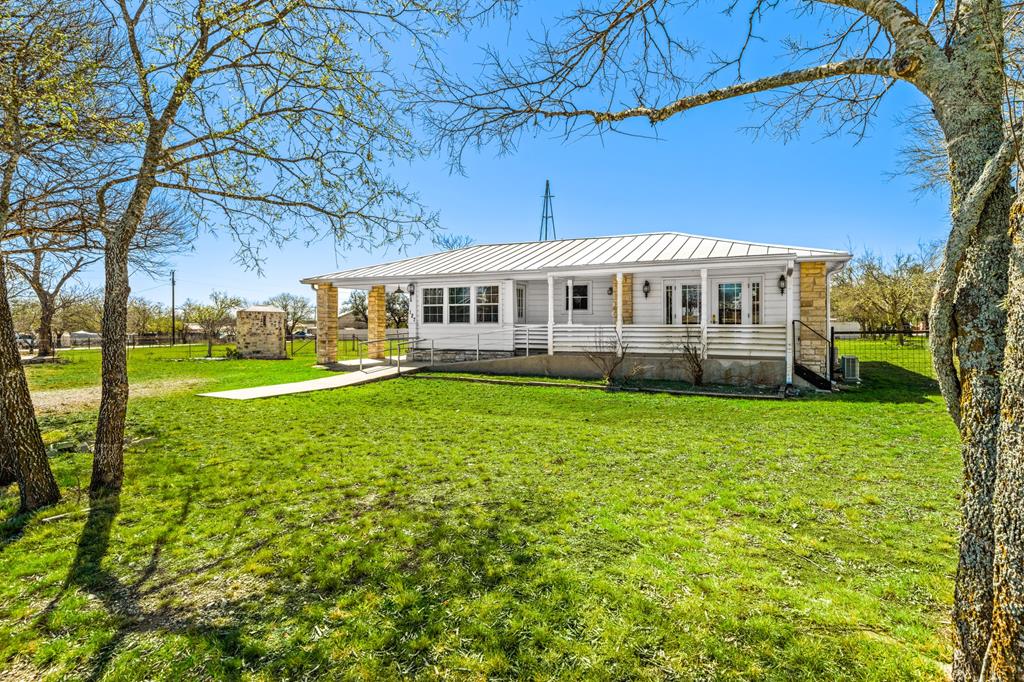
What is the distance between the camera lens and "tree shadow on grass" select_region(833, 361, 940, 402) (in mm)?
9945

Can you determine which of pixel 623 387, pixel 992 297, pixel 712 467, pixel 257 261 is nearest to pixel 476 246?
pixel 623 387

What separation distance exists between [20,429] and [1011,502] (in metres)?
7.29

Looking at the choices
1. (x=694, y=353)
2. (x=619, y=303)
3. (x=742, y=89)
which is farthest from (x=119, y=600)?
(x=619, y=303)

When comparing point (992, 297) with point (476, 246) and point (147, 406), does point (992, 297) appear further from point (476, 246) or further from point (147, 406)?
point (476, 246)

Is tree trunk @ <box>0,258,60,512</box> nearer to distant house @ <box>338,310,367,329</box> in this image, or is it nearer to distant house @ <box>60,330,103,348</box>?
distant house @ <box>338,310,367,329</box>

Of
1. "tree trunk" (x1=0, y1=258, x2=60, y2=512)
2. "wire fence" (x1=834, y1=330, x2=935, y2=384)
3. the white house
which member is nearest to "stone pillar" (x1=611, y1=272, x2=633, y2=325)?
the white house

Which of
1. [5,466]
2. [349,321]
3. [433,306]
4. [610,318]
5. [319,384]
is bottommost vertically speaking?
[5,466]

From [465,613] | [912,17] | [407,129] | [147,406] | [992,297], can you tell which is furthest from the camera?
[147,406]

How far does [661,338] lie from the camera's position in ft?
42.9

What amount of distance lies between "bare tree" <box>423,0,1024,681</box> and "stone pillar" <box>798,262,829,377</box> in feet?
29.7

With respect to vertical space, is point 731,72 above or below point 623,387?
above

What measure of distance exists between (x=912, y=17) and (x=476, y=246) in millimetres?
18838

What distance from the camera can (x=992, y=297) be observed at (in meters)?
1.87

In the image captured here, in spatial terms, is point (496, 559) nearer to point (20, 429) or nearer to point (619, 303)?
point (20, 429)
